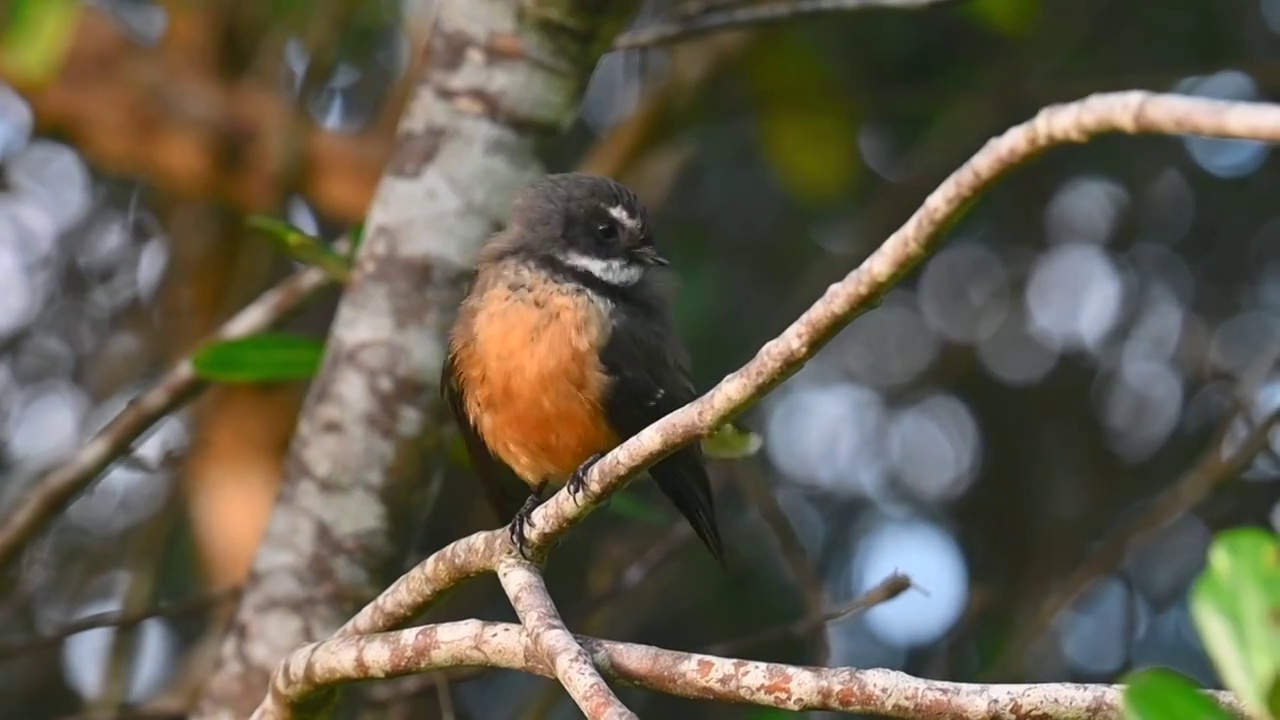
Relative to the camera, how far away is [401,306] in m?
3.86

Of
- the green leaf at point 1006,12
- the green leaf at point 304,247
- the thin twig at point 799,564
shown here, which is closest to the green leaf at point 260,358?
the green leaf at point 304,247

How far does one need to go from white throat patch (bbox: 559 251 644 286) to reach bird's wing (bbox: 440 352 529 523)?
0.39m

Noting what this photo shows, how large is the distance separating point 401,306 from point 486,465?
1.46 feet

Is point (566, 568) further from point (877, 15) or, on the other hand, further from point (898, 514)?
point (877, 15)

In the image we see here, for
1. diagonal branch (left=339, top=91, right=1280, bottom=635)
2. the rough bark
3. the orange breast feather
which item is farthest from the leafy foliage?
the rough bark

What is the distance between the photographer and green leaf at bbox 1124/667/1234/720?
67.6 inches

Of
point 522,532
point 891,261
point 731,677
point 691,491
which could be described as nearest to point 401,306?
point 691,491

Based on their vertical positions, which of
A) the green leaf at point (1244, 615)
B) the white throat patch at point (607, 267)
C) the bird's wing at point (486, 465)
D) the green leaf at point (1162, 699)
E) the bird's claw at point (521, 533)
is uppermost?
the green leaf at point (1244, 615)

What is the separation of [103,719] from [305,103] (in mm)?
2327

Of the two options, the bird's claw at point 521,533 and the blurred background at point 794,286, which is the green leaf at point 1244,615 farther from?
the blurred background at point 794,286

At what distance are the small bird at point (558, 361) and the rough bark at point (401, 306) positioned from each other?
0.30 ft

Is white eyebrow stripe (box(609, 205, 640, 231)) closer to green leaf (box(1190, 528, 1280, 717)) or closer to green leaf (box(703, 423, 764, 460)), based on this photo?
green leaf (box(703, 423, 764, 460))

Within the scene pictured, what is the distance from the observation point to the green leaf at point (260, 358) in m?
4.04

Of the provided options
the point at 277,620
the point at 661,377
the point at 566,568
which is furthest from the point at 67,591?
the point at 661,377
